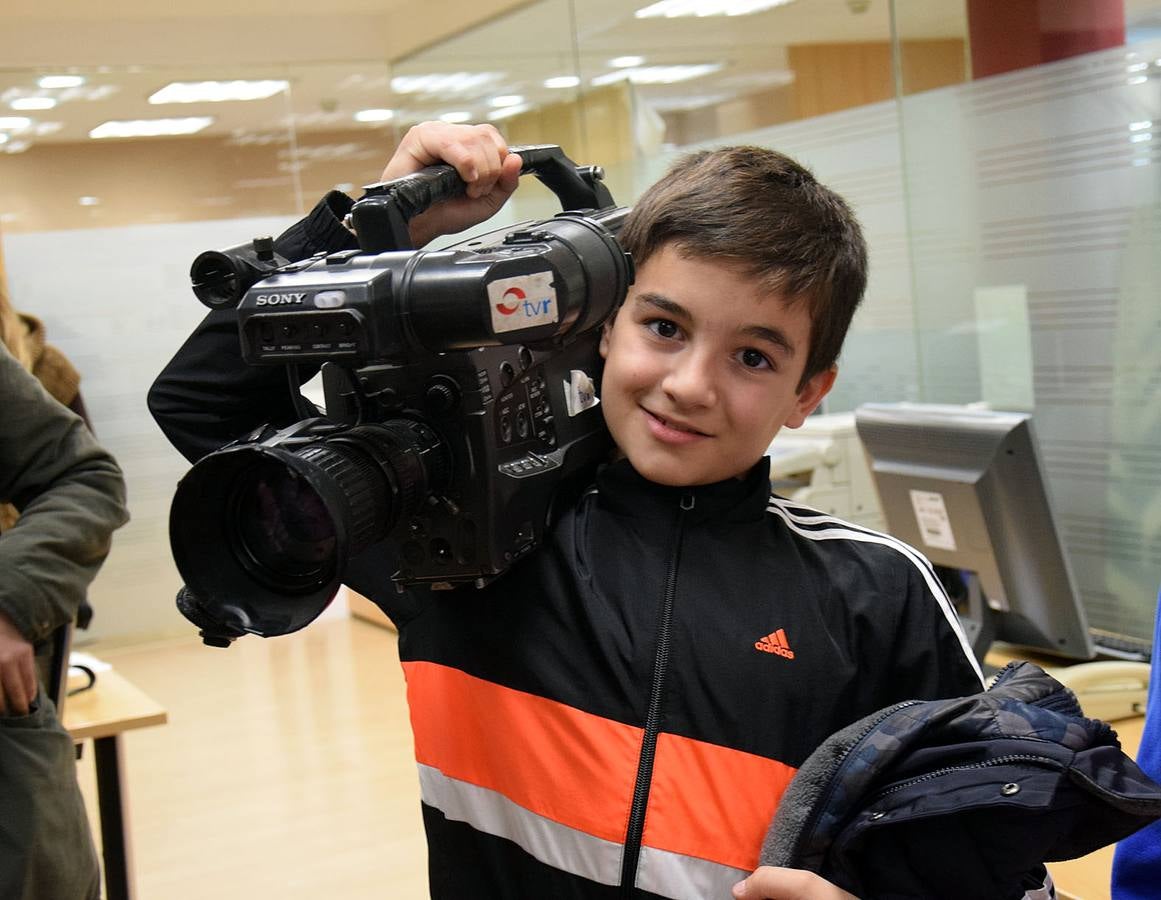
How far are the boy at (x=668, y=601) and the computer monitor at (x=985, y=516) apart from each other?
1180 millimetres

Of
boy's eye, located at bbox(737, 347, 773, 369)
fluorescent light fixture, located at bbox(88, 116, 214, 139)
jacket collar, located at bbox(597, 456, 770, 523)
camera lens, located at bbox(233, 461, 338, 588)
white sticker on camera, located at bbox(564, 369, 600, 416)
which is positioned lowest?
jacket collar, located at bbox(597, 456, 770, 523)

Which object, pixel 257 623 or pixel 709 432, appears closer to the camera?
pixel 257 623

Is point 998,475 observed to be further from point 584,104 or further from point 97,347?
point 97,347

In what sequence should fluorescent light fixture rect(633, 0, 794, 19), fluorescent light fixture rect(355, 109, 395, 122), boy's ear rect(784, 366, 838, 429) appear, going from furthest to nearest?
fluorescent light fixture rect(355, 109, 395, 122) < fluorescent light fixture rect(633, 0, 794, 19) < boy's ear rect(784, 366, 838, 429)

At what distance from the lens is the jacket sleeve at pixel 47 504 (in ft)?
5.44

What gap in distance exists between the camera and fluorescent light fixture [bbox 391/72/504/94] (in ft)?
18.7

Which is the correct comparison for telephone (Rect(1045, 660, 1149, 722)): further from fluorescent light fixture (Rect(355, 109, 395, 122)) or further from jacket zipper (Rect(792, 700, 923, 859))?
fluorescent light fixture (Rect(355, 109, 395, 122))

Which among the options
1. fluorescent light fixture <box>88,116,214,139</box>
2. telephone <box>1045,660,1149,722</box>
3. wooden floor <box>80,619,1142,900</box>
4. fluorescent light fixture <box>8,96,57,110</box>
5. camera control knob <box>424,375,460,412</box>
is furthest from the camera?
fluorescent light fixture <box>88,116,214,139</box>

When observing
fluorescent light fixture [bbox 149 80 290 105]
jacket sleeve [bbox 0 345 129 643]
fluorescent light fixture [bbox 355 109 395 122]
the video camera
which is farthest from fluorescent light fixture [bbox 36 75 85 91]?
the video camera

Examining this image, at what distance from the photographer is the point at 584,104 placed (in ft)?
16.9

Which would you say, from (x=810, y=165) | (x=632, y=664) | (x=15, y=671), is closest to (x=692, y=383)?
(x=632, y=664)

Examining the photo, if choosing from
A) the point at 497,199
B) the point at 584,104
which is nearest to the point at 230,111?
the point at 584,104

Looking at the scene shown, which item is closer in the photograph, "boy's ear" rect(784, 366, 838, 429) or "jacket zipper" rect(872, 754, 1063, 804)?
"jacket zipper" rect(872, 754, 1063, 804)

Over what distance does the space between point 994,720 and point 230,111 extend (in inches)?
227
